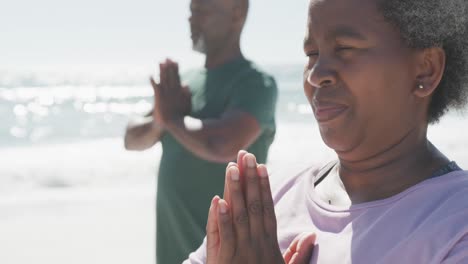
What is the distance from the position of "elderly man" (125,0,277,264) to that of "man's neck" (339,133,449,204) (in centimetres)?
111

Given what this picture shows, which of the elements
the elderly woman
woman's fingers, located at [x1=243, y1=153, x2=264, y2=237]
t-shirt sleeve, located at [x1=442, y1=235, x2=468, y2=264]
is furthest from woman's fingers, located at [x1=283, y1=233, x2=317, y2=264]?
t-shirt sleeve, located at [x1=442, y1=235, x2=468, y2=264]

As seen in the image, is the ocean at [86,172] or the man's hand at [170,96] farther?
the ocean at [86,172]

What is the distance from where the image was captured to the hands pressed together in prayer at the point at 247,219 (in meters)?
1.15

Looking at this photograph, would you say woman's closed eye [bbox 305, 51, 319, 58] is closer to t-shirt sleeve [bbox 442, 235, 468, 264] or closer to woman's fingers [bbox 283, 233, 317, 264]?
woman's fingers [bbox 283, 233, 317, 264]

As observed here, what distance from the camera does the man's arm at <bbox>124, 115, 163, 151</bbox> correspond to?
255 centimetres

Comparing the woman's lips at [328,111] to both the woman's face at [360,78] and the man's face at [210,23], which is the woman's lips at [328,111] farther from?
the man's face at [210,23]

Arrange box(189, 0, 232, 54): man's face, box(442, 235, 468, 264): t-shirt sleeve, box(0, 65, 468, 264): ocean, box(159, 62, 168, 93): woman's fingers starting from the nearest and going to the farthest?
box(442, 235, 468, 264): t-shirt sleeve → box(159, 62, 168, 93): woman's fingers → box(189, 0, 232, 54): man's face → box(0, 65, 468, 264): ocean

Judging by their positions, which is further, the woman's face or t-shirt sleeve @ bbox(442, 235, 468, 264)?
the woman's face

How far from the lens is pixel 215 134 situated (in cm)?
239

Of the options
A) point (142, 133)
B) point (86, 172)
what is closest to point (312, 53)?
point (142, 133)

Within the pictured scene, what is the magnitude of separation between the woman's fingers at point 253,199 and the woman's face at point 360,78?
0.59 ft

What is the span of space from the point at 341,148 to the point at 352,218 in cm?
13

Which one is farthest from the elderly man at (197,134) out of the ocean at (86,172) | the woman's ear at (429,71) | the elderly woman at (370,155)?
the woman's ear at (429,71)

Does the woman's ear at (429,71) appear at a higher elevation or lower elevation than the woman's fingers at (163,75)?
higher
